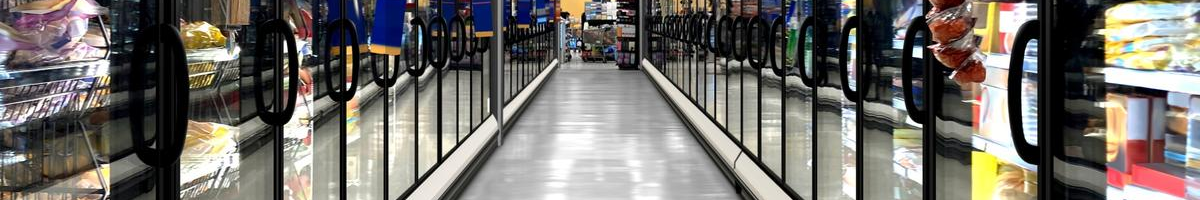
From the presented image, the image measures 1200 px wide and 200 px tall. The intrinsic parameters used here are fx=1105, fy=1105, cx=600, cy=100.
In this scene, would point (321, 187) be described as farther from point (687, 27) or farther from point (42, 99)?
point (687, 27)

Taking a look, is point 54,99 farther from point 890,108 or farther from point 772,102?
point 772,102

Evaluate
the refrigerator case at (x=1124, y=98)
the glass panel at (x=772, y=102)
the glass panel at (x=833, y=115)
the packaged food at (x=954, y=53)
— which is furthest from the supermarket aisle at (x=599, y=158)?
the refrigerator case at (x=1124, y=98)

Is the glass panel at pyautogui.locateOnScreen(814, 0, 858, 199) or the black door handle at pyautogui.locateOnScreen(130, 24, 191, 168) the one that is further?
the glass panel at pyautogui.locateOnScreen(814, 0, 858, 199)

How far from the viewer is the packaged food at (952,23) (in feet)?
7.22

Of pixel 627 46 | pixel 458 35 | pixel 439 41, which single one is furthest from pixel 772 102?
pixel 627 46

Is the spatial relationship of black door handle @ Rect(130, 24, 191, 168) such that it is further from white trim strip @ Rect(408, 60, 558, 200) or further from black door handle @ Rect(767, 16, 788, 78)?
black door handle @ Rect(767, 16, 788, 78)

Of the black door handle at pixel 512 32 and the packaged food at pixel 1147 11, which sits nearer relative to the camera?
the packaged food at pixel 1147 11

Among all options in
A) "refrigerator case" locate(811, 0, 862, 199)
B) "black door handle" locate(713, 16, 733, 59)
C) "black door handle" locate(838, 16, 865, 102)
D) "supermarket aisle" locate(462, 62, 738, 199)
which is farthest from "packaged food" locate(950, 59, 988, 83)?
"black door handle" locate(713, 16, 733, 59)

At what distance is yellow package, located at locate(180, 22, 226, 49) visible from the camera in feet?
7.07

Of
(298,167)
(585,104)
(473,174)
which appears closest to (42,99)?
(298,167)

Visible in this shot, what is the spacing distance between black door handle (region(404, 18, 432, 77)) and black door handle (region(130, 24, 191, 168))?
98.3 inches

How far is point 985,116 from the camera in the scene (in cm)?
234

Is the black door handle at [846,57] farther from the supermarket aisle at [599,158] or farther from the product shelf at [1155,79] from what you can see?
the supermarket aisle at [599,158]

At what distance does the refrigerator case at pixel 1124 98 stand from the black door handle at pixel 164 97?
1.44 metres
